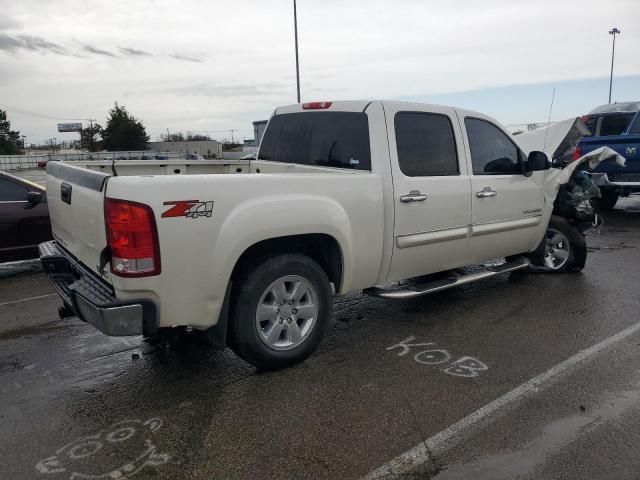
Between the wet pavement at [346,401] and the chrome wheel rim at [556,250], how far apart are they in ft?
4.20

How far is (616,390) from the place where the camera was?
3502 millimetres

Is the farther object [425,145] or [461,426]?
[425,145]

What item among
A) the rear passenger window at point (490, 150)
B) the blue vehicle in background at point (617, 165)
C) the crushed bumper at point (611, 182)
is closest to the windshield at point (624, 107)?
the blue vehicle in background at point (617, 165)

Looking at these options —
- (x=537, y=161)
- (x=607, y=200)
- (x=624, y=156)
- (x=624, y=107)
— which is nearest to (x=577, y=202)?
(x=537, y=161)

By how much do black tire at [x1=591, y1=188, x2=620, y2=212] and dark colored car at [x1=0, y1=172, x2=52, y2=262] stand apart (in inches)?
452

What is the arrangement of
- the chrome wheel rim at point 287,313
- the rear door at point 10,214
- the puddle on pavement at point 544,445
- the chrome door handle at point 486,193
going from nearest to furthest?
the puddle on pavement at point 544,445
the chrome wheel rim at point 287,313
the chrome door handle at point 486,193
the rear door at point 10,214

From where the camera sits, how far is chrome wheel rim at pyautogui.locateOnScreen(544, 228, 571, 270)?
6.49 m

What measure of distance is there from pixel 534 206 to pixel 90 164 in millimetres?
4496

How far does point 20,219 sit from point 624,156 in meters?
10.6

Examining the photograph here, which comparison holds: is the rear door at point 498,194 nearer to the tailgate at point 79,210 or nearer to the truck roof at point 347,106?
the truck roof at point 347,106

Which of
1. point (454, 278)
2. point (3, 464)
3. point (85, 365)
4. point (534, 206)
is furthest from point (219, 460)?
point (534, 206)

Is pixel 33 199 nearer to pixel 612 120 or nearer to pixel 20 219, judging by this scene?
pixel 20 219

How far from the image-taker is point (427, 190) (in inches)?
176

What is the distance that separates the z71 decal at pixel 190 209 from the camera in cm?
309
